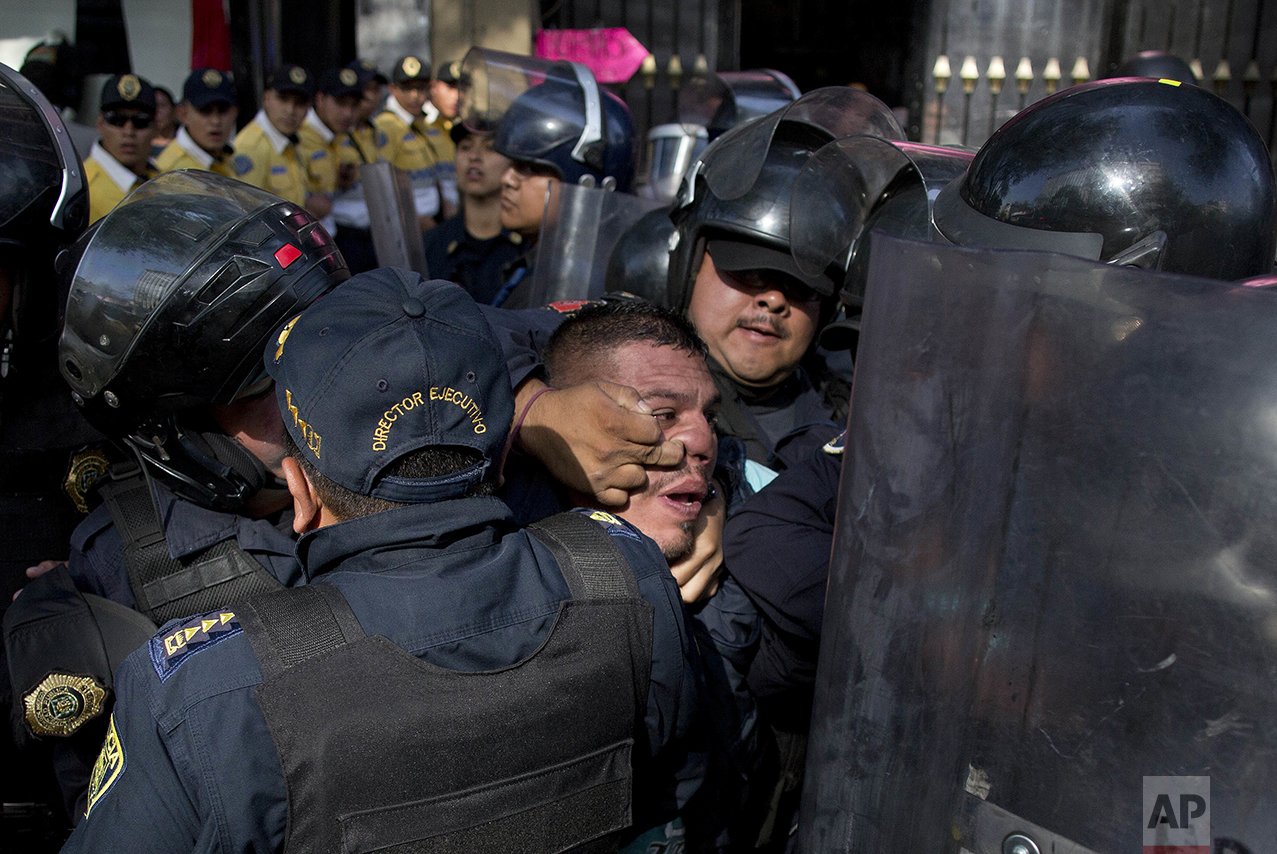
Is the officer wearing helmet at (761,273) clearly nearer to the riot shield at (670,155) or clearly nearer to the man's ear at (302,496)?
the man's ear at (302,496)

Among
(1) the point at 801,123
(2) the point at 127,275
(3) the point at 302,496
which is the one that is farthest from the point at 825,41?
(3) the point at 302,496

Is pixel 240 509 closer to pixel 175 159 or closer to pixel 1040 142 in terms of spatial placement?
pixel 1040 142

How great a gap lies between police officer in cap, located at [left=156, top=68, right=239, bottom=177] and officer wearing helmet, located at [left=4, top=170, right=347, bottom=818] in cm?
→ 538

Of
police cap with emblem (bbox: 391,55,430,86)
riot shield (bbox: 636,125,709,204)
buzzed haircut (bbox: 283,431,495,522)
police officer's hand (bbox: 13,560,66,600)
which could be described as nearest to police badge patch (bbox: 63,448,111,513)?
police officer's hand (bbox: 13,560,66,600)

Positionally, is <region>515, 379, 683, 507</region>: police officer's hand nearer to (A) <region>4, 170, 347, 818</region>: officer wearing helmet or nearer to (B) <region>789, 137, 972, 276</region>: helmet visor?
(A) <region>4, 170, 347, 818</region>: officer wearing helmet

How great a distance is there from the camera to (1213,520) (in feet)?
3.13

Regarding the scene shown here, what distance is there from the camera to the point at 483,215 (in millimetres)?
4809

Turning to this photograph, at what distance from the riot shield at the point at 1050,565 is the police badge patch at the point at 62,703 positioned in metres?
1.13

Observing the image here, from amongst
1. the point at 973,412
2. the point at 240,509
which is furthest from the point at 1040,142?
the point at 240,509

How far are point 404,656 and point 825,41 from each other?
14566 millimetres

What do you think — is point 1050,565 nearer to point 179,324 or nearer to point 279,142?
point 179,324

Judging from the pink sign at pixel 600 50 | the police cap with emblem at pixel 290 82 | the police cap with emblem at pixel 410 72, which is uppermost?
the pink sign at pixel 600 50

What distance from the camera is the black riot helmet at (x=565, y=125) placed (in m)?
4.03

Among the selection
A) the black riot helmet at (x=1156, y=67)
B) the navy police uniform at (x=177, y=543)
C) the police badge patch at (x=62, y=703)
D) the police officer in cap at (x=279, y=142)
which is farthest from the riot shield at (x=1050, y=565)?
the police officer in cap at (x=279, y=142)
